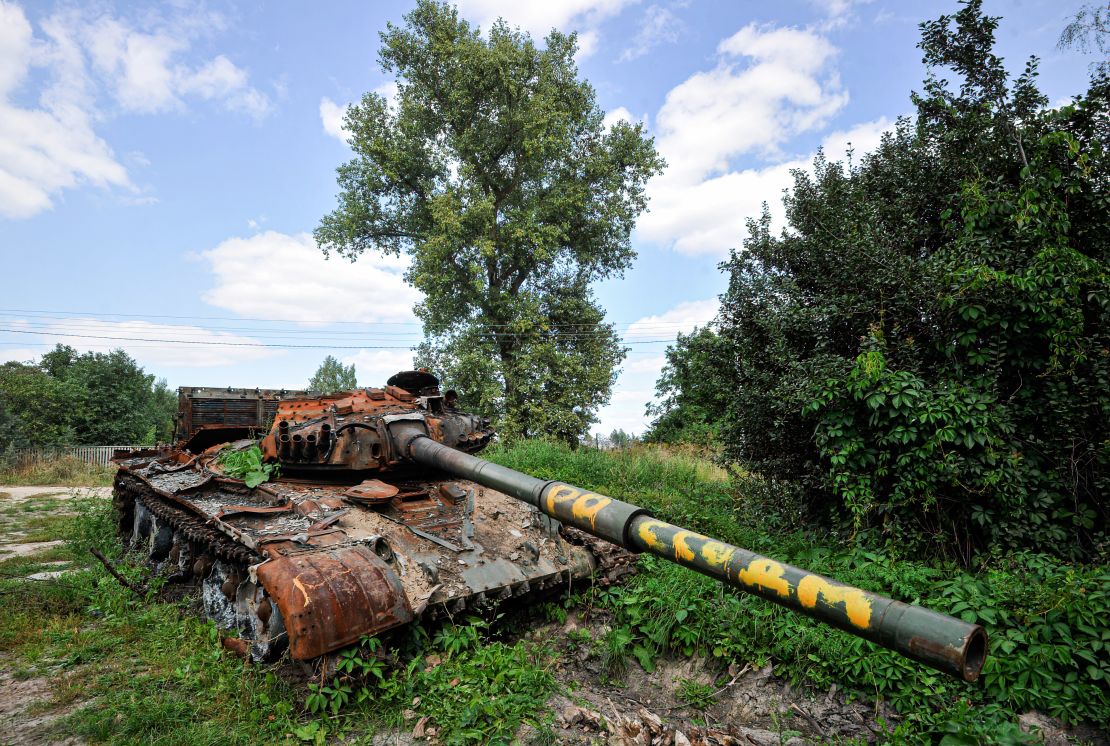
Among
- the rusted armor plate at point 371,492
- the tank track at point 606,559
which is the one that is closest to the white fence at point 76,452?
the rusted armor plate at point 371,492

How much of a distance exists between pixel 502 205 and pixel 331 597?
58.5 feet

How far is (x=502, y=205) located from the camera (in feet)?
67.7

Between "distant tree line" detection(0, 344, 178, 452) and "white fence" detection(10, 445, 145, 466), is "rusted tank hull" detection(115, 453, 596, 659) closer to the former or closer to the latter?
"white fence" detection(10, 445, 145, 466)

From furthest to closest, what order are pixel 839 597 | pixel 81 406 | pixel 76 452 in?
pixel 81 406 → pixel 76 452 → pixel 839 597

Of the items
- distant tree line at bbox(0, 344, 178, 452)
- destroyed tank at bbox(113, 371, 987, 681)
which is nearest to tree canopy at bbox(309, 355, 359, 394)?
distant tree line at bbox(0, 344, 178, 452)

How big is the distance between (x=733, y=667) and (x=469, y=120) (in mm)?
18961

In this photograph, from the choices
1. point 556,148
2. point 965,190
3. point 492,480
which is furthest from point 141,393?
point 965,190

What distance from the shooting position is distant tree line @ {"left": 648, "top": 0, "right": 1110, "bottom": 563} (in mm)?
5746

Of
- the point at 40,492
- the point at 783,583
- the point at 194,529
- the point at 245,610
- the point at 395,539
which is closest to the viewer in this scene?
the point at 783,583

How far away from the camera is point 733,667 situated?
16.9 feet

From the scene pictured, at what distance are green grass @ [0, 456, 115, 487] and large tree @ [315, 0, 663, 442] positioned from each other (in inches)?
465

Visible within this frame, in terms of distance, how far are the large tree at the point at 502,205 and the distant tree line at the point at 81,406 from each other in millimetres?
16981

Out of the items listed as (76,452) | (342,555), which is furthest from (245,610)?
(76,452)

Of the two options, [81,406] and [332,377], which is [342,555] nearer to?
[81,406]
